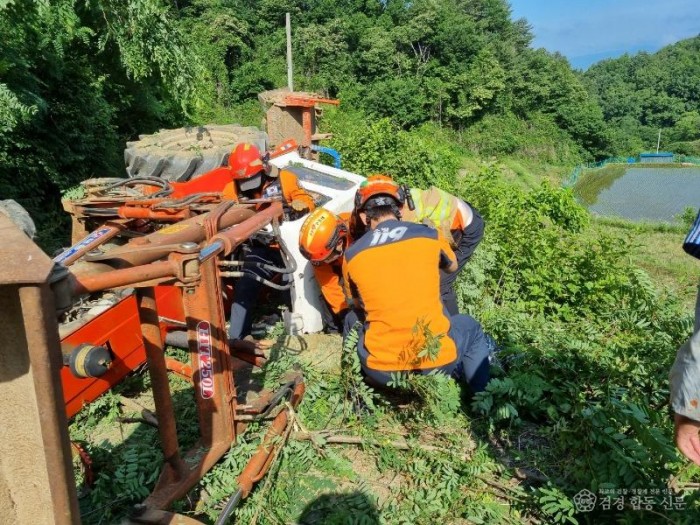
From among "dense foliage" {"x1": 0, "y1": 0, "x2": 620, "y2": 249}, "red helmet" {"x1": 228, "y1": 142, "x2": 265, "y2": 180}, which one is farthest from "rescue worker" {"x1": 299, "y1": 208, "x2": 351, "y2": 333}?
"dense foliage" {"x1": 0, "y1": 0, "x2": 620, "y2": 249}

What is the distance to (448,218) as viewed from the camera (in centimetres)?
418

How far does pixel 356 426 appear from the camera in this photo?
3.22 meters

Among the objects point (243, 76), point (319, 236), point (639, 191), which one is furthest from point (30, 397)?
point (639, 191)

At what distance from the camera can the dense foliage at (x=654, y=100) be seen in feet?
227

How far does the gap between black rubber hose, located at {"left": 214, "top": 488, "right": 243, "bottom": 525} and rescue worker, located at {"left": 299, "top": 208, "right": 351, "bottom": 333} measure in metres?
1.71

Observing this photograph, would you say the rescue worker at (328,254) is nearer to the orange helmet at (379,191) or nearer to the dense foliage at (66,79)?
the orange helmet at (379,191)

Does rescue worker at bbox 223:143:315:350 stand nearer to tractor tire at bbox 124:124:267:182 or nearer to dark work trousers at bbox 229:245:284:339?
dark work trousers at bbox 229:245:284:339

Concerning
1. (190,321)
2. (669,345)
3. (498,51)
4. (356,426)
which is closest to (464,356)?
(356,426)

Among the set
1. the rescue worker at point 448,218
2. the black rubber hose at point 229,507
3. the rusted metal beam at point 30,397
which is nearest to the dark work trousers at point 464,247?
the rescue worker at point 448,218

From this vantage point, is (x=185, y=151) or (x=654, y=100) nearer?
(x=185, y=151)

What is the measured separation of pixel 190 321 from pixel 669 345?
10.2ft

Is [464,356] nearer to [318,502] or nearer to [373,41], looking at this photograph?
[318,502]

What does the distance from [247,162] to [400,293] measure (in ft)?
7.37

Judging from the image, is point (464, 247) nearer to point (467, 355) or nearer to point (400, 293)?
point (467, 355)
